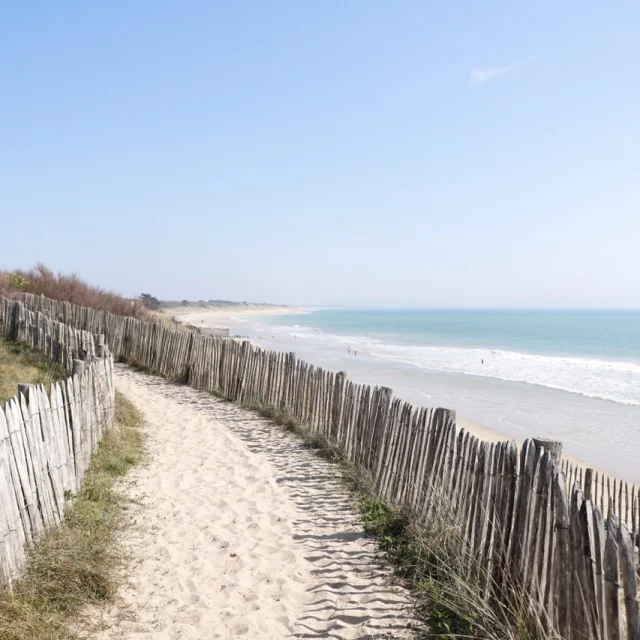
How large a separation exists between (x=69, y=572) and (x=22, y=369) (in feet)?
20.7

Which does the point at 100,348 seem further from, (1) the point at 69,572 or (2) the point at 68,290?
(2) the point at 68,290

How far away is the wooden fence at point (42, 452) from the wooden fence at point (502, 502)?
316 cm

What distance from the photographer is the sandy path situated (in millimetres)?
3625

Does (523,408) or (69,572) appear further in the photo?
(523,408)

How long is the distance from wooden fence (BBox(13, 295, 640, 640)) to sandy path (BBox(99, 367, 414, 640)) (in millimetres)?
646

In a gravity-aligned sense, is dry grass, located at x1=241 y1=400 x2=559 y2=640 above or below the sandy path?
above

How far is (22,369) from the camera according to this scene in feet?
29.5

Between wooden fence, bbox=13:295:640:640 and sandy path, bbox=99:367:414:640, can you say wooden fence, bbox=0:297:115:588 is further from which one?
wooden fence, bbox=13:295:640:640

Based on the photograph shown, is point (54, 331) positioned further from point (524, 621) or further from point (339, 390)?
point (524, 621)

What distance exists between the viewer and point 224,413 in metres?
9.88

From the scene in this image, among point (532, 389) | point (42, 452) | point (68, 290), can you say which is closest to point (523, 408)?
point (532, 389)

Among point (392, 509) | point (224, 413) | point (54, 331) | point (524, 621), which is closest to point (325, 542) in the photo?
point (392, 509)

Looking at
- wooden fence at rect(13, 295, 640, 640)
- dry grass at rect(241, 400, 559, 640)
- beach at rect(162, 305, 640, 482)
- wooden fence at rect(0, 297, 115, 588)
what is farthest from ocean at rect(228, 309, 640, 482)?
wooden fence at rect(0, 297, 115, 588)

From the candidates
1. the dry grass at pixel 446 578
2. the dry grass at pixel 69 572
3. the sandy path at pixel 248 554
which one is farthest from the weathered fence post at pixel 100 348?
the dry grass at pixel 446 578
